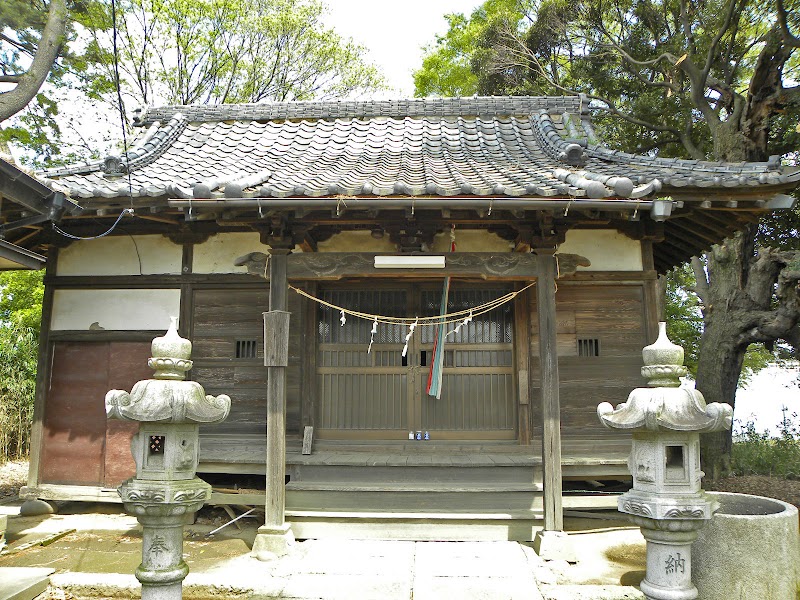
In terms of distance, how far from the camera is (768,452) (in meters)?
13.2

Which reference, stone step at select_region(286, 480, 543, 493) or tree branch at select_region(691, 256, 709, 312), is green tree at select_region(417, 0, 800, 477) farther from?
stone step at select_region(286, 480, 543, 493)

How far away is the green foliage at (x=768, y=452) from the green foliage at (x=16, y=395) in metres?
16.5

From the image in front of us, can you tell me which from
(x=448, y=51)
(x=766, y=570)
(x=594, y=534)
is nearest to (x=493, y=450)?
(x=594, y=534)

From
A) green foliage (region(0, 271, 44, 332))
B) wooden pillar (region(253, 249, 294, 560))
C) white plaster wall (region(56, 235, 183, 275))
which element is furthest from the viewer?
green foliage (region(0, 271, 44, 332))

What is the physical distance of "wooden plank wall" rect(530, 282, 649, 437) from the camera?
7.62m

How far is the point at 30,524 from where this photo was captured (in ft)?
23.7

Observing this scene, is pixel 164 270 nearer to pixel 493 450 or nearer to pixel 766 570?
pixel 493 450

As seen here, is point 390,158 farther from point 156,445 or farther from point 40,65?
point 40,65

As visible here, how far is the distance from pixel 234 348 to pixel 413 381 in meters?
2.67

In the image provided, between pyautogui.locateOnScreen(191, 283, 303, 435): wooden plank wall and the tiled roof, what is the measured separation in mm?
1737

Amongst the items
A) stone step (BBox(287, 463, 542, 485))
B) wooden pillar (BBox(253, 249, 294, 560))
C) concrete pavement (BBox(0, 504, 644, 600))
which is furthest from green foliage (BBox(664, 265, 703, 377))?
wooden pillar (BBox(253, 249, 294, 560))

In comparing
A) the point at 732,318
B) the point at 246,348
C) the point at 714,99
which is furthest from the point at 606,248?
the point at 714,99

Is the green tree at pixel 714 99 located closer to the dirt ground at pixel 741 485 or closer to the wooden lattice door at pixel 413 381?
the dirt ground at pixel 741 485

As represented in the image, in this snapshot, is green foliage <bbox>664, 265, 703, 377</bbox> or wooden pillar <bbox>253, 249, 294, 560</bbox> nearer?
wooden pillar <bbox>253, 249, 294, 560</bbox>
